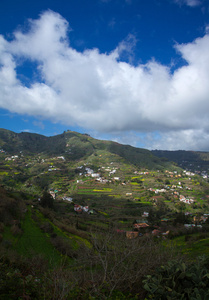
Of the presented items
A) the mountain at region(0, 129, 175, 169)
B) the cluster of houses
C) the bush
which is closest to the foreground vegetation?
the bush

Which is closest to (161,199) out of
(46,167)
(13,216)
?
(13,216)

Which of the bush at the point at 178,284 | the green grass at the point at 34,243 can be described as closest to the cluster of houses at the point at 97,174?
the green grass at the point at 34,243

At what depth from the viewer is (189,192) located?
69.2 meters

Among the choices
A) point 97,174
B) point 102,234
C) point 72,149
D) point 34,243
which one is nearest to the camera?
point 102,234

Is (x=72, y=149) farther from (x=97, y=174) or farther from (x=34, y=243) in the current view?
(x=34, y=243)

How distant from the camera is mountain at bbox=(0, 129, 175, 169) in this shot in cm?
12691

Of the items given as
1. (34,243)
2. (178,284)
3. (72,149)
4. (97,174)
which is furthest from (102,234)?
(72,149)

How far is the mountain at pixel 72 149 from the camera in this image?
12691 centimetres

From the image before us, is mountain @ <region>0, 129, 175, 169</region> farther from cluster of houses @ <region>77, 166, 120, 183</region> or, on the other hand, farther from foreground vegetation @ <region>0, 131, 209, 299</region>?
cluster of houses @ <region>77, 166, 120, 183</region>

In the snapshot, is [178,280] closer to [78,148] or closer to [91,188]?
[91,188]

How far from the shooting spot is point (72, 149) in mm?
149875

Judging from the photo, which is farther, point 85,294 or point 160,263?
point 160,263

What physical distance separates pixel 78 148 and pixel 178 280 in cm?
15142

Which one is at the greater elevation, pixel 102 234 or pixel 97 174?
pixel 102 234
